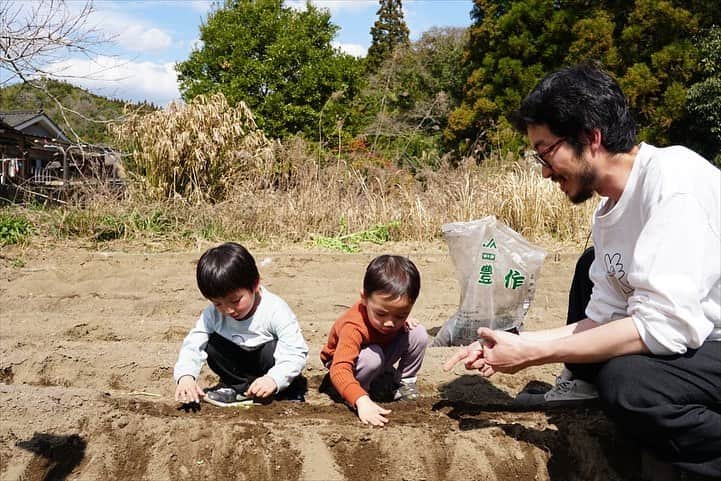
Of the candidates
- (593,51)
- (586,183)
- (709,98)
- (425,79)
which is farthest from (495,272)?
(425,79)

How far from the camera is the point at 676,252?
198cm

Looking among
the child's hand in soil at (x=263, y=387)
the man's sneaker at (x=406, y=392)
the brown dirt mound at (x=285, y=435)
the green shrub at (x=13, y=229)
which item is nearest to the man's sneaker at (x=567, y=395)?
the brown dirt mound at (x=285, y=435)

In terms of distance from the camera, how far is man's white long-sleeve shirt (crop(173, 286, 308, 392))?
3023mm

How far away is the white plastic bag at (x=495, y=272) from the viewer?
3.93m

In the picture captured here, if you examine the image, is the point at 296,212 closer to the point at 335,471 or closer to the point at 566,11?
the point at 335,471

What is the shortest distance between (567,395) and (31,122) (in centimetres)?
2923

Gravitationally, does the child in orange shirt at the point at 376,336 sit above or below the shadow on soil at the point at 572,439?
above

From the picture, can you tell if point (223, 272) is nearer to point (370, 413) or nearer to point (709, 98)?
point (370, 413)

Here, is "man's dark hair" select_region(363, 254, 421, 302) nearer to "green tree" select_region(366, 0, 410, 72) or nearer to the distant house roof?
the distant house roof

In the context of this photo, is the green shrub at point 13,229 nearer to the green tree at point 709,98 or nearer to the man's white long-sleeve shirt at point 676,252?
the man's white long-sleeve shirt at point 676,252

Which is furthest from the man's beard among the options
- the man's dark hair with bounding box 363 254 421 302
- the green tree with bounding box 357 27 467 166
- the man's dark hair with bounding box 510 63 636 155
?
the green tree with bounding box 357 27 467 166

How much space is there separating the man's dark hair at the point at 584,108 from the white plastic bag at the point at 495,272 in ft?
5.43

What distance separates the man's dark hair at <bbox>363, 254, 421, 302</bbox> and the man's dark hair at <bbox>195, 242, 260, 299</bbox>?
0.59 meters

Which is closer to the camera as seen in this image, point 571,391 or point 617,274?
point 617,274
